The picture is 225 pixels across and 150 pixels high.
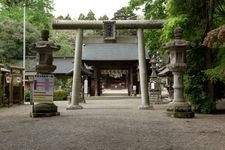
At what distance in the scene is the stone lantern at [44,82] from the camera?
45.8ft

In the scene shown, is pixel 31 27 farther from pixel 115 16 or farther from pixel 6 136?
pixel 6 136

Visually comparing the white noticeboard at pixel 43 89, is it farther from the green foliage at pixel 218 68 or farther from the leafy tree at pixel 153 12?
the leafy tree at pixel 153 12

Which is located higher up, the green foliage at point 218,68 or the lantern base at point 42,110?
the green foliage at point 218,68

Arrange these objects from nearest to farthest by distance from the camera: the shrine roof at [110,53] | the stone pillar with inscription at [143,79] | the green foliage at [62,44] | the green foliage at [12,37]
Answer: the stone pillar with inscription at [143,79], the shrine roof at [110,53], the green foliage at [12,37], the green foliage at [62,44]

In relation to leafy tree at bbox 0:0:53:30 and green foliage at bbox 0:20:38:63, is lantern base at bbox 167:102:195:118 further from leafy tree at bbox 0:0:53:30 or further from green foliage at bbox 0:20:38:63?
leafy tree at bbox 0:0:53:30

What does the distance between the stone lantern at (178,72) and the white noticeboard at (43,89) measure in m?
4.62

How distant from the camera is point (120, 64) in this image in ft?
135

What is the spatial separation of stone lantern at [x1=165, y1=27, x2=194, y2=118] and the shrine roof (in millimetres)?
25242

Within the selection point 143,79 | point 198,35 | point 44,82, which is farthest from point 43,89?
point 198,35

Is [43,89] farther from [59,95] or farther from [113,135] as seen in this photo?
[59,95]

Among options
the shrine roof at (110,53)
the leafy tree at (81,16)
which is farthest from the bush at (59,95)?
the leafy tree at (81,16)

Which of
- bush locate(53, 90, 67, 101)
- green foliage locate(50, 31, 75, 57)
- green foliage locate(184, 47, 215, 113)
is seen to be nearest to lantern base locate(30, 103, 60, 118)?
green foliage locate(184, 47, 215, 113)

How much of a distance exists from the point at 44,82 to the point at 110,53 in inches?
1087

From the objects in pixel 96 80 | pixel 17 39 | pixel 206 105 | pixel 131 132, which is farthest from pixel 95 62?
pixel 131 132
